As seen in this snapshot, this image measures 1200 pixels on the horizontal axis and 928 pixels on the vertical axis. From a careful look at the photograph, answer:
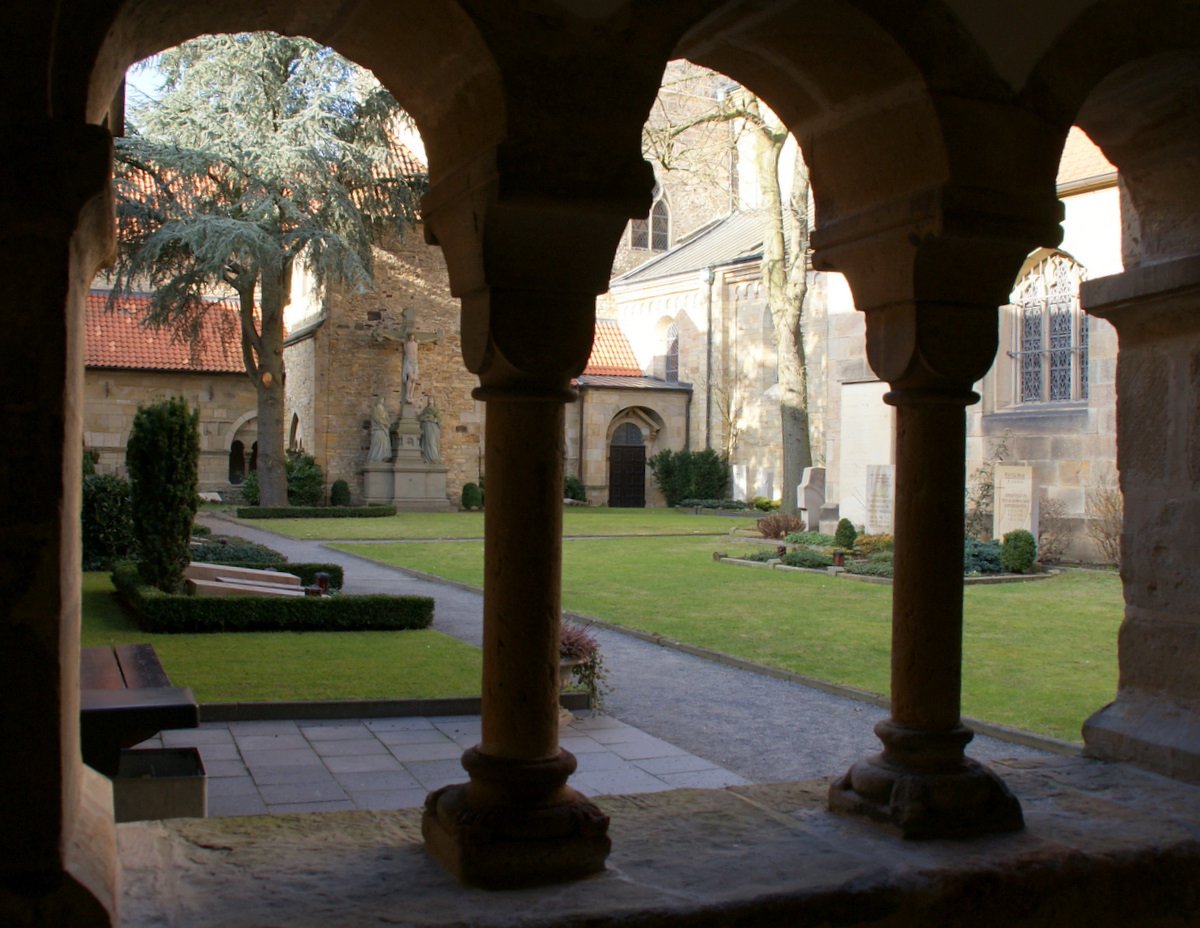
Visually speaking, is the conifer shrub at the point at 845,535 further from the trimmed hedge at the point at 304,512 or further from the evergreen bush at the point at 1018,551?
the trimmed hedge at the point at 304,512

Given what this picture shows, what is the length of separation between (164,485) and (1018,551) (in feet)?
31.0

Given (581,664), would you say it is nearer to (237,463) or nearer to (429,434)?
(429,434)

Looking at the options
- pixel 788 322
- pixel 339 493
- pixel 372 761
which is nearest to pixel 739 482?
pixel 339 493

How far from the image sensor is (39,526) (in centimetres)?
191

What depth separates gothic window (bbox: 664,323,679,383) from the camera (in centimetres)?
3116

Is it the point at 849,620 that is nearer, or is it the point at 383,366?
the point at 849,620

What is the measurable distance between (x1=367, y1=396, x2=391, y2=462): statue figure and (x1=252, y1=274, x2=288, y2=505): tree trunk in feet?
11.7

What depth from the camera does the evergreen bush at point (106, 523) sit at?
12164 millimetres

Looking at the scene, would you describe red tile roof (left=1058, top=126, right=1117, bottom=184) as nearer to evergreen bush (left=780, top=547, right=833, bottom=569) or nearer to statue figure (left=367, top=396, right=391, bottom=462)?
evergreen bush (left=780, top=547, right=833, bottom=569)

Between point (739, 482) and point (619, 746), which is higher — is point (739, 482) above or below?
above

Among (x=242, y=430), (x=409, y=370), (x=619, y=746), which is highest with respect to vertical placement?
(x=409, y=370)

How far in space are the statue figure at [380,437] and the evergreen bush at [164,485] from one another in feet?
53.2

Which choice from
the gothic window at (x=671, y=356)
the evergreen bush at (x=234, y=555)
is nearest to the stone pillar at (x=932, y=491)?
the evergreen bush at (x=234, y=555)

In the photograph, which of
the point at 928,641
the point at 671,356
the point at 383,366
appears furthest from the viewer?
the point at 671,356
